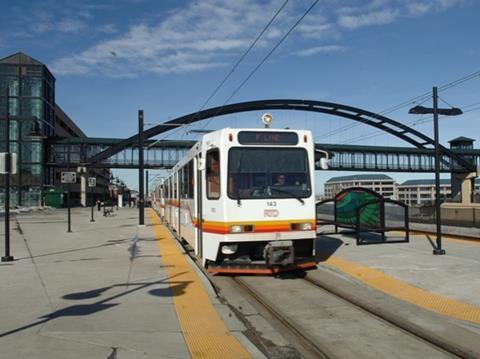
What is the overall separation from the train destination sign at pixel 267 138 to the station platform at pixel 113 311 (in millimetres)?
2984

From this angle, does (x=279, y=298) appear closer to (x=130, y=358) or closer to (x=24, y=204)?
(x=130, y=358)

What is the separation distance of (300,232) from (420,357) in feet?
16.9

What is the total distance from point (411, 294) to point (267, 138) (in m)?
4.23

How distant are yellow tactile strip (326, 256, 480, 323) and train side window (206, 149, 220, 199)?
326 centimetres

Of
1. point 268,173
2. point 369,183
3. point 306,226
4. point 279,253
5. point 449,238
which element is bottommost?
point 449,238

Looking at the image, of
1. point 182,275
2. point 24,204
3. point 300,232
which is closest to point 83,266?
point 182,275

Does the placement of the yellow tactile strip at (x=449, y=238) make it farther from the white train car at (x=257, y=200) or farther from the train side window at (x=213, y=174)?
the train side window at (x=213, y=174)

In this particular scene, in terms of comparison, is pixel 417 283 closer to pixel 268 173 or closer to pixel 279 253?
pixel 279 253

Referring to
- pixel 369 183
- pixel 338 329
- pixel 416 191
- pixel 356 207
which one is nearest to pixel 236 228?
pixel 338 329

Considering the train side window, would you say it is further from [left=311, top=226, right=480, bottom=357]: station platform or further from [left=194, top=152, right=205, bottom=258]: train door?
[left=311, top=226, right=480, bottom=357]: station platform

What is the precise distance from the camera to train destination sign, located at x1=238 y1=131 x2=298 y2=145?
10516 mm

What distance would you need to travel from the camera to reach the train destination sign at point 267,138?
1052cm

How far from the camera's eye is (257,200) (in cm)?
1035

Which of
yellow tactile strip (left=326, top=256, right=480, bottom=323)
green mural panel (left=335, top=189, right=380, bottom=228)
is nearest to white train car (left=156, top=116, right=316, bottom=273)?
yellow tactile strip (left=326, top=256, right=480, bottom=323)
